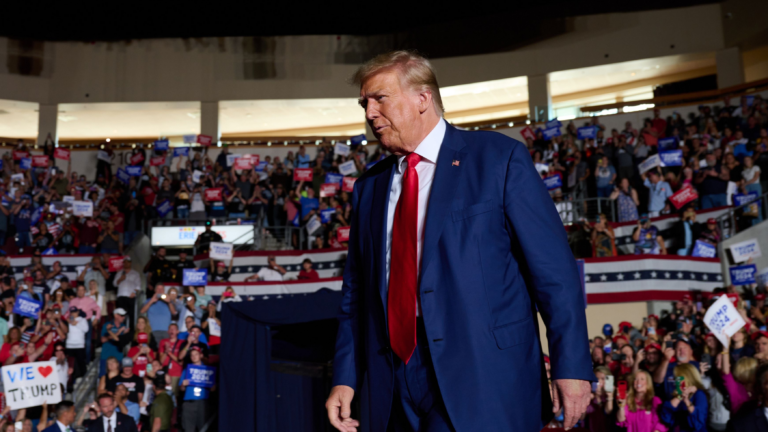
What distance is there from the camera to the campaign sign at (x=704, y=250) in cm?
1219

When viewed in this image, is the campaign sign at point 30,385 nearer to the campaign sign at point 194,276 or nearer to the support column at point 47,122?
the campaign sign at point 194,276

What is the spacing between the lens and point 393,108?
7.02 feet

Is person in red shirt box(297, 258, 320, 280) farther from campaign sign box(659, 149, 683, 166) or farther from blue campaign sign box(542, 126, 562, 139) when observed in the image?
campaign sign box(659, 149, 683, 166)

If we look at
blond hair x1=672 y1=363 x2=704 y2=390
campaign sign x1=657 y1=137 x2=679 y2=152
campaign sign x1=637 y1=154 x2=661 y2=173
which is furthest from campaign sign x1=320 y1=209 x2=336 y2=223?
blond hair x1=672 y1=363 x2=704 y2=390

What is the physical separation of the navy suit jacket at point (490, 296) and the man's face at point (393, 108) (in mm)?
127

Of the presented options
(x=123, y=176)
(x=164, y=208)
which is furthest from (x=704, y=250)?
(x=123, y=176)

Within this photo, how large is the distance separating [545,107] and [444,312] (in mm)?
20475

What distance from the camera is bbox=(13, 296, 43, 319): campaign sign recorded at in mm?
11656

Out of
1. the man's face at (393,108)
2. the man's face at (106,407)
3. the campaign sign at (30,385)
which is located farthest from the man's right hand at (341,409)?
the campaign sign at (30,385)

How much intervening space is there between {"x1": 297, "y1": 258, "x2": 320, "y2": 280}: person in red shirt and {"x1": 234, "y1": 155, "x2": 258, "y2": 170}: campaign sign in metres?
4.73

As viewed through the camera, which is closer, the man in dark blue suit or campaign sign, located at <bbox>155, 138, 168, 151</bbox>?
the man in dark blue suit

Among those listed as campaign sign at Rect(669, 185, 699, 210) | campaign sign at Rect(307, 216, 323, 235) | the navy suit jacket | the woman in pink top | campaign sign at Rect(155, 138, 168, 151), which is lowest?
the woman in pink top

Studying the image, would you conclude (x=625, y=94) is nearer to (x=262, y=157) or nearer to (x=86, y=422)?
(x=262, y=157)

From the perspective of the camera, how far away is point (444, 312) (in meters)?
1.92
